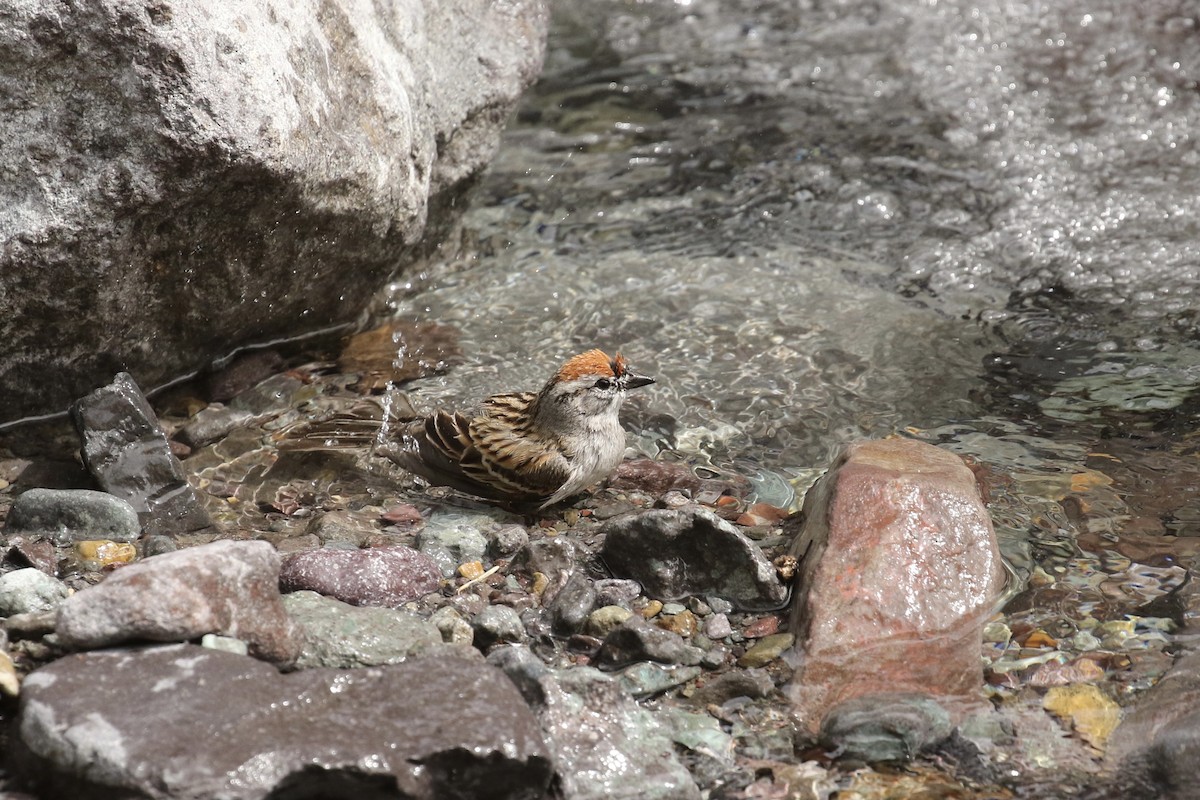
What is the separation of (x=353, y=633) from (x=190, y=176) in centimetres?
221

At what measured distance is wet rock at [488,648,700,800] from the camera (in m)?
3.91

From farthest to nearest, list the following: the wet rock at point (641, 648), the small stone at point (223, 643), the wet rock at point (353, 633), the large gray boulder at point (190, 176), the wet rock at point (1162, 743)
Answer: the large gray boulder at point (190, 176)
the wet rock at point (641, 648)
the wet rock at point (353, 633)
the small stone at point (223, 643)
the wet rock at point (1162, 743)

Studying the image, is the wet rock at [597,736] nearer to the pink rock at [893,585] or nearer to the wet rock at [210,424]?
the pink rock at [893,585]

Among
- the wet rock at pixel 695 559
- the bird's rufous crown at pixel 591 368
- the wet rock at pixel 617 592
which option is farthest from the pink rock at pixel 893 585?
the bird's rufous crown at pixel 591 368

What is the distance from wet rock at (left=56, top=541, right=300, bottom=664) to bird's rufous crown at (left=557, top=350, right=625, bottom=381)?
6.84 ft

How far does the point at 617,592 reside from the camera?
16.5 ft

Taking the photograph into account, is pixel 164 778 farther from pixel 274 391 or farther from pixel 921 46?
pixel 921 46

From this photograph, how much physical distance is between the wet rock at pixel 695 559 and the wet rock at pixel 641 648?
418mm

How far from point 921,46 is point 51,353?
27.8 ft

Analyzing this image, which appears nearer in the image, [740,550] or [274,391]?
[740,550]

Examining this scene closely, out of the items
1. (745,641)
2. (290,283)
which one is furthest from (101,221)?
(745,641)

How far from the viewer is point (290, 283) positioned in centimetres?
646

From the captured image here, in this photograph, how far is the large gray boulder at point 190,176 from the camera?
515 centimetres

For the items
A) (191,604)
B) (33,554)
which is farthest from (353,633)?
(33,554)
